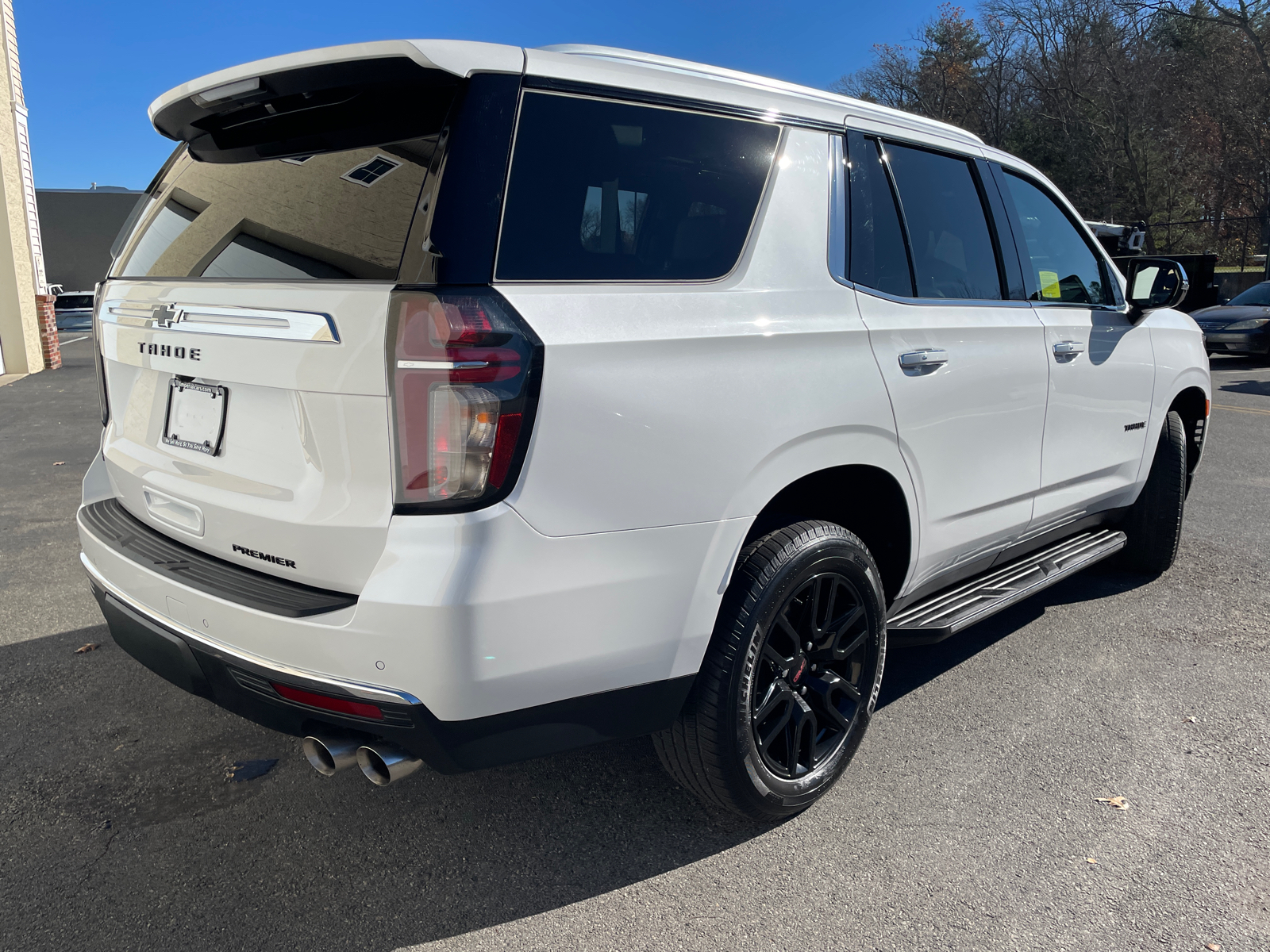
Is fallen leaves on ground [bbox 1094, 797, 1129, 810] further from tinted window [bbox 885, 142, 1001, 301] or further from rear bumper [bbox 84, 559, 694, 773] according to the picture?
tinted window [bbox 885, 142, 1001, 301]

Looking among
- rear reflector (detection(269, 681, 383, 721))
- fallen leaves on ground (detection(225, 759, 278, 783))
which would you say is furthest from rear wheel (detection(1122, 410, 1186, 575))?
fallen leaves on ground (detection(225, 759, 278, 783))

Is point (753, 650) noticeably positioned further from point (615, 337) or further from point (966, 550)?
point (966, 550)

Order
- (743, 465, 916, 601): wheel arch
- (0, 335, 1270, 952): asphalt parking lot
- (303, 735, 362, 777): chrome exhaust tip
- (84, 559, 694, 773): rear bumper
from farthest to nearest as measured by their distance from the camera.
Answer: (743, 465, 916, 601): wheel arch, (0, 335, 1270, 952): asphalt parking lot, (303, 735, 362, 777): chrome exhaust tip, (84, 559, 694, 773): rear bumper

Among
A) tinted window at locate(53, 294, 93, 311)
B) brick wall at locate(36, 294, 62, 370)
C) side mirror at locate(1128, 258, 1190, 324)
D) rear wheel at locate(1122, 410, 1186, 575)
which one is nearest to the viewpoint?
side mirror at locate(1128, 258, 1190, 324)

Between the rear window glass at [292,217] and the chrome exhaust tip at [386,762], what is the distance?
1032mm

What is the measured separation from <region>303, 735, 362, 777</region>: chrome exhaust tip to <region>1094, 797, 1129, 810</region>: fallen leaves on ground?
2.17 meters

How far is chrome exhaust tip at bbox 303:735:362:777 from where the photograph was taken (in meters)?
2.04

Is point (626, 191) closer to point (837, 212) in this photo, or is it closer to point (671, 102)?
point (671, 102)

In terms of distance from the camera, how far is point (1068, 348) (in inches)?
140

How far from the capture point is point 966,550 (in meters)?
3.26

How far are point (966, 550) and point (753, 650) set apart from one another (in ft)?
4.22

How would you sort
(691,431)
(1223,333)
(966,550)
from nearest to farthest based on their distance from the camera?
(691,431)
(966,550)
(1223,333)

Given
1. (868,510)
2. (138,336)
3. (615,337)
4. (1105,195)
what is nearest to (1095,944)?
(868,510)

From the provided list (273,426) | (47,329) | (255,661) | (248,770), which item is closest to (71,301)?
(47,329)
